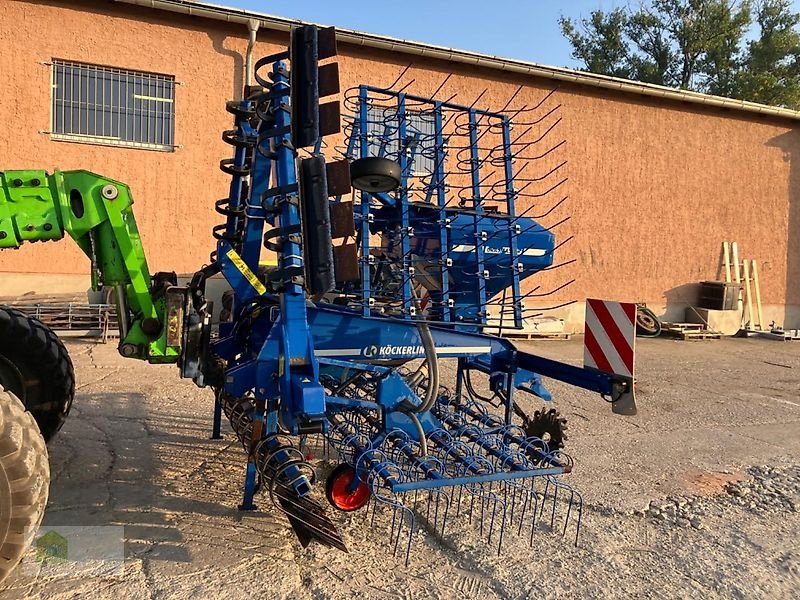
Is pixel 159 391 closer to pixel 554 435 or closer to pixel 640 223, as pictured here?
pixel 554 435

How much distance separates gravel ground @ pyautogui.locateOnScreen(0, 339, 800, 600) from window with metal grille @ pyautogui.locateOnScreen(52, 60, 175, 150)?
581 cm

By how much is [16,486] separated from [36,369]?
5.30 ft

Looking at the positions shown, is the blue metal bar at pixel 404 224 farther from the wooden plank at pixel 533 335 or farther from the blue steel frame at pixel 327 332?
the wooden plank at pixel 533 335

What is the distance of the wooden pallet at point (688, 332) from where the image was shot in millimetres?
13273

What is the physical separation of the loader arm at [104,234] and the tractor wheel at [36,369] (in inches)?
34.1

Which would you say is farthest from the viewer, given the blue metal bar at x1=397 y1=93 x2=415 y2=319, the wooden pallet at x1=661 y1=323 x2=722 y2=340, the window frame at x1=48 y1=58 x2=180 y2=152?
the wooden pallet at x1=661 y1=323 x2=722 y2=340

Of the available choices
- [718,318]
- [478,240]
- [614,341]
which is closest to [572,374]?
[614,341]

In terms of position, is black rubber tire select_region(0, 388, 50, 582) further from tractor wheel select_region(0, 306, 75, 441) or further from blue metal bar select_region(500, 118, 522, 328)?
blue metal bar select_region(500, 118, 522, 328)

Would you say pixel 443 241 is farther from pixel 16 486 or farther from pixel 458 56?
pixel 458 56

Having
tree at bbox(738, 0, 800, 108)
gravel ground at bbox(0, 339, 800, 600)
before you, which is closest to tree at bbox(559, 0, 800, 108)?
tree at bbox(738, 0, 800, 108)

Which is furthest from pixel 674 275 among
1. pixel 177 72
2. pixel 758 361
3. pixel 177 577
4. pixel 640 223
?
pixel 177 577

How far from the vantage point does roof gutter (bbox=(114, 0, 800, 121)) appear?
10398 millimetres

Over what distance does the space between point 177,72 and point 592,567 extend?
10.1 meters

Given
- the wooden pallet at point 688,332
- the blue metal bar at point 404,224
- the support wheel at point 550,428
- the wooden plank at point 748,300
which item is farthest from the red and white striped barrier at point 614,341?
the wooden plank at point 748,300
